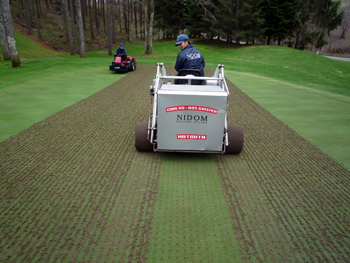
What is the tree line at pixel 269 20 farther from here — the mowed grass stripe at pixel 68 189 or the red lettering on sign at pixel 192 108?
the red lettering on sign at pixel 192 108

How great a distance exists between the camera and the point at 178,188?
3.48 m

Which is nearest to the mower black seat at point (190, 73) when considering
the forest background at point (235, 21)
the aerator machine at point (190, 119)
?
the aerator machine at point (190, 119)

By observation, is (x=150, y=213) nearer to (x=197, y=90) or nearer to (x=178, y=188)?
(x=178, y=188)

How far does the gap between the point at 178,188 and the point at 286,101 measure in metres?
6.81

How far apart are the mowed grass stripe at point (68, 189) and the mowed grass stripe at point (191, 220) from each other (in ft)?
0.58

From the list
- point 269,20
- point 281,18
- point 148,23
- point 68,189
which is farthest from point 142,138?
point 269,20

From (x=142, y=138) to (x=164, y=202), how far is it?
5.04 ft

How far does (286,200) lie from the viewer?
3256mm

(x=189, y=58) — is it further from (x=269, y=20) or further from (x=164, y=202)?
(x=269, y=20)

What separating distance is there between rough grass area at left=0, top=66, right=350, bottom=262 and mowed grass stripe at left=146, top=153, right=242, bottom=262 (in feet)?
0.04

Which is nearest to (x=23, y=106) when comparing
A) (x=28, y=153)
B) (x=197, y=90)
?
(x=28, y=153)

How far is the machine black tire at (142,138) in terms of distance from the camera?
14.5 ft

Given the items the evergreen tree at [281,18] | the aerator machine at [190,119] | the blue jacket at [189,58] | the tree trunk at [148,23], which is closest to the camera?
the aerator machine at [190,119]

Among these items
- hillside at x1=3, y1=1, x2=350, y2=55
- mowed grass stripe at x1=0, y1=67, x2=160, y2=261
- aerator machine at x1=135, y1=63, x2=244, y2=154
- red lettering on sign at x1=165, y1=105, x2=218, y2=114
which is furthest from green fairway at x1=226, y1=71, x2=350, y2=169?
hillside at x1=3, y1=1, x2=350, y2=55
